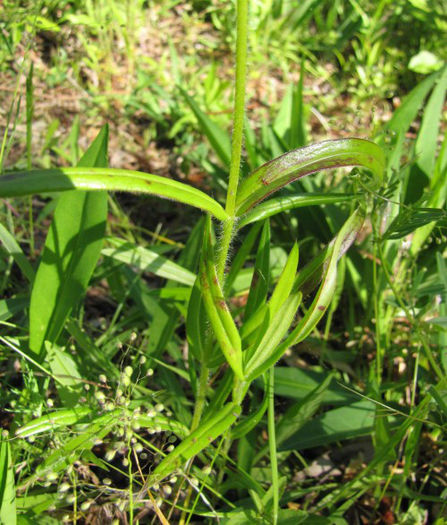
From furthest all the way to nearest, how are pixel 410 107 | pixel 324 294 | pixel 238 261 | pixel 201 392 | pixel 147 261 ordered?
pixel 410 107 → pixel 147 261 → pixel 238 261 → pixel 201 392 → pixel 324 294

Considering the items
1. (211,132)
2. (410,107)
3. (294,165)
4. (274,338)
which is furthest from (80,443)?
(410,107)

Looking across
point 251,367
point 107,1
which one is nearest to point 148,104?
point 107,1

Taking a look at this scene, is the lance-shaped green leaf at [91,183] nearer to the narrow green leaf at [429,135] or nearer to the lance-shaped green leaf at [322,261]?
the lance-shaped green leaf at [322,261]

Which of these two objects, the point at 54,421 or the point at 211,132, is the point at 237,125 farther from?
the point at 211,132

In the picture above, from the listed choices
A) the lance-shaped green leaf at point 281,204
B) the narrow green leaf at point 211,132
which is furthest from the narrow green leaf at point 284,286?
the narrow green leaf at point 211,132

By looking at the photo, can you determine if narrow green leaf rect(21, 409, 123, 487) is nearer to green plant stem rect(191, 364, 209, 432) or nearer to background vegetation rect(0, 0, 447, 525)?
background vegetation rect(0, 0, 447, 525)

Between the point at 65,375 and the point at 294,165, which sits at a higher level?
the point at 294,165
